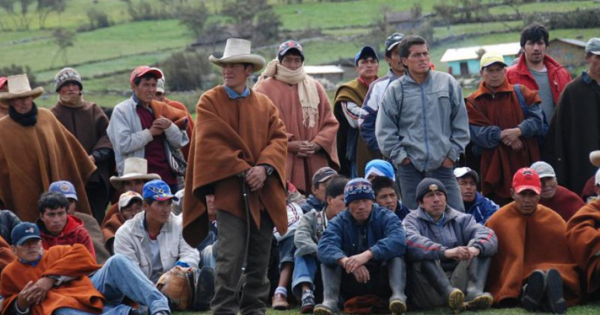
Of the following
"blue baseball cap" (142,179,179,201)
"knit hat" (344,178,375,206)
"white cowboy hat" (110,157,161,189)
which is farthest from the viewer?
"white cowboy hat" (110,157,161,189)

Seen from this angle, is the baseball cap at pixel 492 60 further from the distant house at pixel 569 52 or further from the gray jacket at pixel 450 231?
the distant house at pixel 569 52

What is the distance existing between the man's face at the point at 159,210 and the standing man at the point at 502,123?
3.33 m

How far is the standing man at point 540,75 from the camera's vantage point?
485 inches

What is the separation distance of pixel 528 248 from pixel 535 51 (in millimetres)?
2820

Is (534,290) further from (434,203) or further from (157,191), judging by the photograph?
(157,191)

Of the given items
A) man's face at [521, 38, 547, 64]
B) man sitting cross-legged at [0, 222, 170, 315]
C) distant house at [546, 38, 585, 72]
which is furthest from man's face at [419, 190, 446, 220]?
distant house at [546, 38, 585, 72]

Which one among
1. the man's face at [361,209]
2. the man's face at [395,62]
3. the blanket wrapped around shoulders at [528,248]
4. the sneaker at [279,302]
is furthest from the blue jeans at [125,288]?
the man's face at [395,62]

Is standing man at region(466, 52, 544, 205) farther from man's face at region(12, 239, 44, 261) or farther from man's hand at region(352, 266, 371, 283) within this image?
man's face at region(12, 239, 44, 261)

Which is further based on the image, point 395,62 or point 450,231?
point 395,62

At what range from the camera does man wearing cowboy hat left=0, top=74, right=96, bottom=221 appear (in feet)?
37.0

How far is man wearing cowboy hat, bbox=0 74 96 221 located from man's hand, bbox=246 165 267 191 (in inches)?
130

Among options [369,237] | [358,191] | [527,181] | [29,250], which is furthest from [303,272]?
[29,250]

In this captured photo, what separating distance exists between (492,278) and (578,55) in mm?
11431

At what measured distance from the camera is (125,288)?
955 cm
